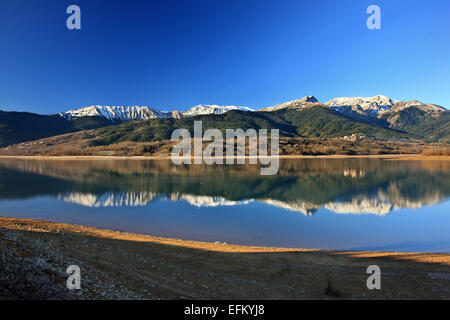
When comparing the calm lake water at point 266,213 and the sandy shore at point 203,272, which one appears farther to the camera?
the calm lake water at point 266,213

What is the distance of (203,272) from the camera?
10.5 m

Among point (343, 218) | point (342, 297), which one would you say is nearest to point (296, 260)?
point (342, 297)

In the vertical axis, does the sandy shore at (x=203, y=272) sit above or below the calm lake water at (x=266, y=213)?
above

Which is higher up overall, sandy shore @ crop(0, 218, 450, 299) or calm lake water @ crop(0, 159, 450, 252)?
sandy shore @ crop(0, 218, 450, 299)

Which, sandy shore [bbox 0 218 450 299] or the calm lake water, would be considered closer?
sandy shore [bbox 0 218 450 299]

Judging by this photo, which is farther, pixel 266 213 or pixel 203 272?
pixel 266 213

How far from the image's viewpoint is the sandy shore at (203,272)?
770 cm

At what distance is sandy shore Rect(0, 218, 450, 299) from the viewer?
7.70 metres
